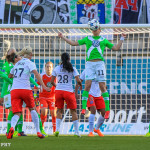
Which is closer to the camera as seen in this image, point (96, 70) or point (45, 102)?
point (96, 70)

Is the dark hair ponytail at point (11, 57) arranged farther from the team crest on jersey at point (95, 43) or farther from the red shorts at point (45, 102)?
the red shorts at point (45, 102)

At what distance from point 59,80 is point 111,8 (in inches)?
461

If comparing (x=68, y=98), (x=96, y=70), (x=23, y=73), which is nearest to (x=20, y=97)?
(x=23, y=73)

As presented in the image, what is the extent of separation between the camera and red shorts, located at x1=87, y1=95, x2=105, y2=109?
10.4m

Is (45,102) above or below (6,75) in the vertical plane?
below

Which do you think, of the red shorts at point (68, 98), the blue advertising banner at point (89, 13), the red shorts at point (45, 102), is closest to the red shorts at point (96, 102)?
the red shorts at point (68, 98)

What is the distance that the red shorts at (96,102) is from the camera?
10367 millimetres

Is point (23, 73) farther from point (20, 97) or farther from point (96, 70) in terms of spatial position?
point (96, 70)

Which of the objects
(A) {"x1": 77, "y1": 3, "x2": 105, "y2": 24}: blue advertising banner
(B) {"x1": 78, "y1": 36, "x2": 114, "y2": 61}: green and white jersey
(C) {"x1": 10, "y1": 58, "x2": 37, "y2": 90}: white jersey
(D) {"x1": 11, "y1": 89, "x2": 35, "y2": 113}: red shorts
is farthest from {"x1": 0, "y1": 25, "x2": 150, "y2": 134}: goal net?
(A) {"x1": 77, "y1": 3, "x2": 105, "y2": 24}: blue advertising banner

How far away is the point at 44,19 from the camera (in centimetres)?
2111

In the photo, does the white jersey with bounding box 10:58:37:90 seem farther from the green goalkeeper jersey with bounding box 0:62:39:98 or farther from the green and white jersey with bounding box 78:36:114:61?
the green and white jersey with bounding box 78:36:114:61

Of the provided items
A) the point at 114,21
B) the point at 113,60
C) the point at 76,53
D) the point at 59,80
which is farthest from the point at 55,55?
the point at 114,21

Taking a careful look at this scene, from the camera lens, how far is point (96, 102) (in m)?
10.4
